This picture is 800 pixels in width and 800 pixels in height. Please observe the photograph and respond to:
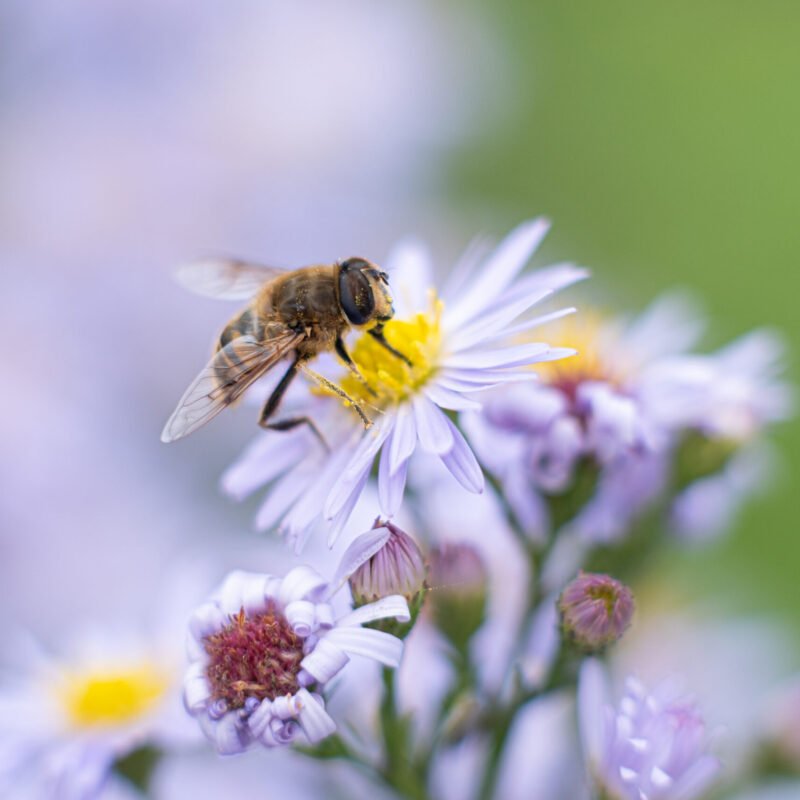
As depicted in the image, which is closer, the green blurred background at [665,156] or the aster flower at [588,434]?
the aster flower at [588,434]

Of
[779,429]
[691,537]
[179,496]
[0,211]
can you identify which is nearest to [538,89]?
[779,429]

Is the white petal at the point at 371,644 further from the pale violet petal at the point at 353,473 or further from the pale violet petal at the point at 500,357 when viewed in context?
the pale violet petal at the point at 500,357

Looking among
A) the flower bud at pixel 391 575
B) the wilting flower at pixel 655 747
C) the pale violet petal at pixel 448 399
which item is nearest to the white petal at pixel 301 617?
the flower bud at pixel 391 575

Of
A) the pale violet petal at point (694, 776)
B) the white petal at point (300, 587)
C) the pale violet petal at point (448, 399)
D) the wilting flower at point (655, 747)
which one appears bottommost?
the pale violet petal at point (694, 776)

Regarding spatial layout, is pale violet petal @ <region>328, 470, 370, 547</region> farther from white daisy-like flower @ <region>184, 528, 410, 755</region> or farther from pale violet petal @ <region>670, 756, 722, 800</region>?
pale violet petal @ <region>670, 756, 722, 800</region>

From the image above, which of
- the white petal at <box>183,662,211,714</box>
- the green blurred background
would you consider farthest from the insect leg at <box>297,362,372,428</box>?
the green blurred background
